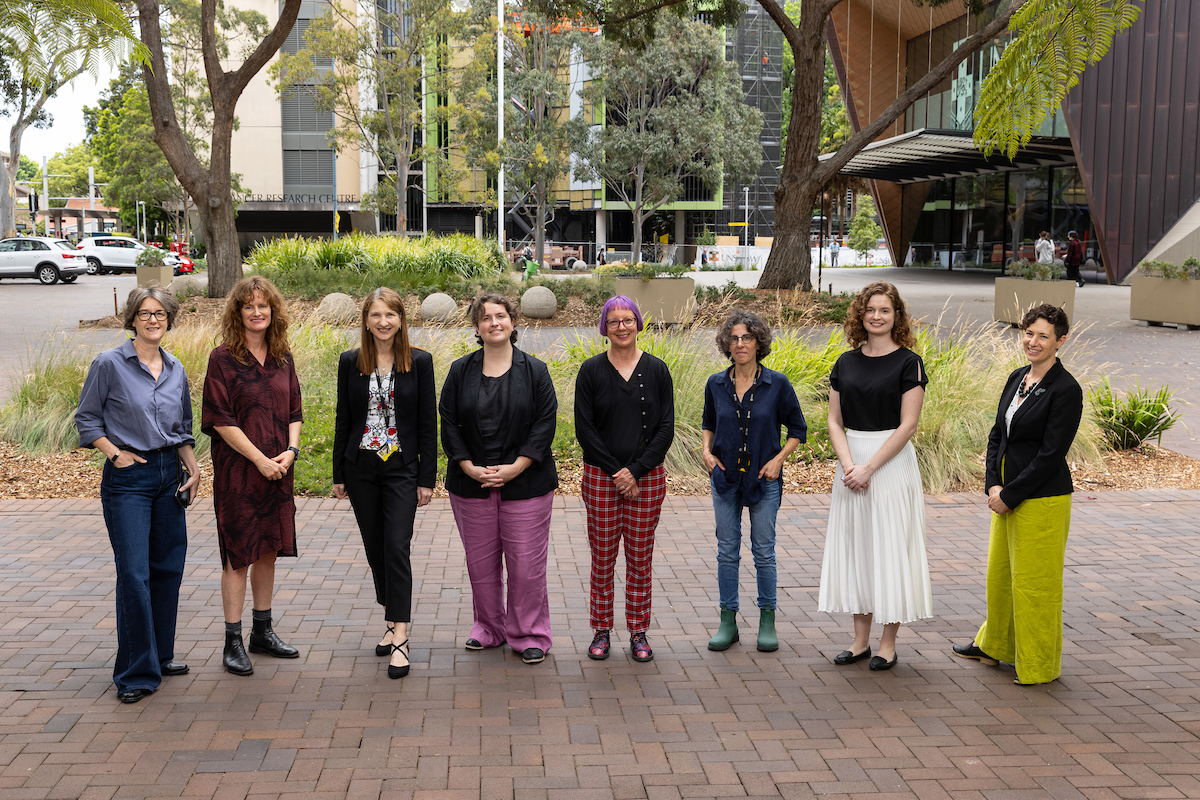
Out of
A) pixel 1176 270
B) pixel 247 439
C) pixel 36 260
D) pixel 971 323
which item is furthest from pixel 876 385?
pixel 36 260

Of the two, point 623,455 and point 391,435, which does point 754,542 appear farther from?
point 391,435

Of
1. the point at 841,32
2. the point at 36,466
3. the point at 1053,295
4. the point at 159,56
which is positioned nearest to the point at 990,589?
the point at 36,466

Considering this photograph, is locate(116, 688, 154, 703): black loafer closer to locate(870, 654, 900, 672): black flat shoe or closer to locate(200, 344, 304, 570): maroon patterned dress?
locate(200, 344, 304, 570): maroon patterned dress

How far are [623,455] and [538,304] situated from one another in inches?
585

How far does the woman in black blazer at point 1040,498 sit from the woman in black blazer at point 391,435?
2.77 m

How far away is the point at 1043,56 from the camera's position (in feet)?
14.4

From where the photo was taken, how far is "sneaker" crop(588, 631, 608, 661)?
514cm

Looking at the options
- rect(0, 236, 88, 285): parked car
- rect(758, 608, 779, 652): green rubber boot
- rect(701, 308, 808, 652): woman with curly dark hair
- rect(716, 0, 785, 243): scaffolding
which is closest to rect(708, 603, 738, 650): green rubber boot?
rect(701, 308, 808, 652): woman with curly dark hair

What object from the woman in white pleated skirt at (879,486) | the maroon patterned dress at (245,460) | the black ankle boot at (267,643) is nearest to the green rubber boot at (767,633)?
the woman in white pleated skirt at (879,486)

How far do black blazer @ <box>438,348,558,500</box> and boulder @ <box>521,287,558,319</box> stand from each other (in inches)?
581

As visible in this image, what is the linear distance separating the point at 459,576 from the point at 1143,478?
6.24m

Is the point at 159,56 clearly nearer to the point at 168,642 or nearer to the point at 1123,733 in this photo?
the point at 168,642

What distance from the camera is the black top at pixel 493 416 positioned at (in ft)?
16.3

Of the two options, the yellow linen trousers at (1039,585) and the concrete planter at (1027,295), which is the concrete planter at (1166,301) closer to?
the concrete planter at (1027,295)
